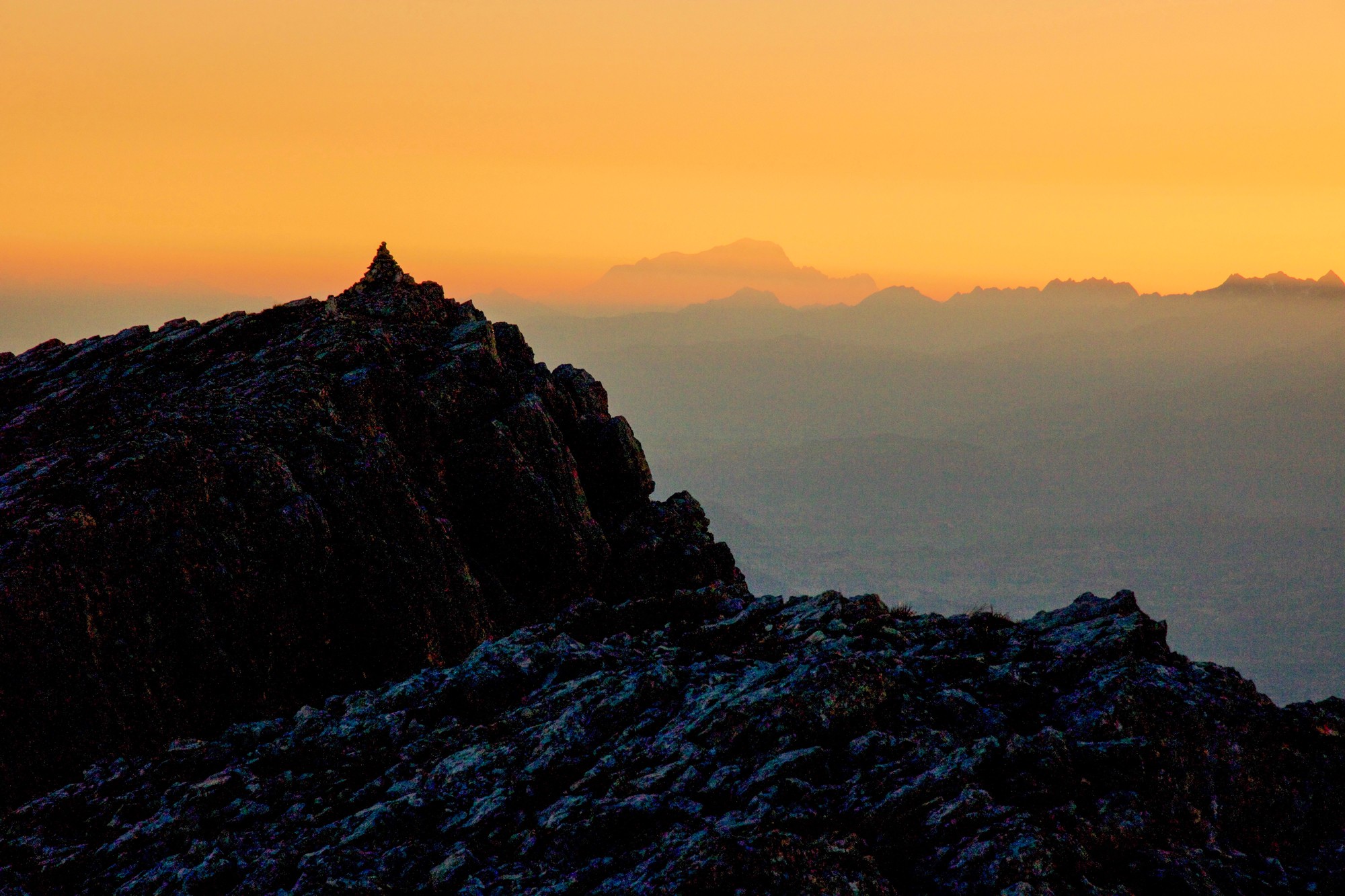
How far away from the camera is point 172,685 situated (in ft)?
80.1

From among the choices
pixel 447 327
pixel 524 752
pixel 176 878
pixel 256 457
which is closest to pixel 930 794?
pixel 524 752

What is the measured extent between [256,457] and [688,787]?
19.0 metres

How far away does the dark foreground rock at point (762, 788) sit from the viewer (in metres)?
15.6

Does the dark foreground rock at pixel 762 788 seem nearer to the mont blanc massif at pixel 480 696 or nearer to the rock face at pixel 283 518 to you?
the mont blanc massif at pixel 480 696

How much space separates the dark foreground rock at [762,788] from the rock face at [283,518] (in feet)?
8.47

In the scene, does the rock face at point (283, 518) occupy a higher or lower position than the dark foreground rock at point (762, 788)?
higher

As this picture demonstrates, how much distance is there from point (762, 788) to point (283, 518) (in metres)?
18.5

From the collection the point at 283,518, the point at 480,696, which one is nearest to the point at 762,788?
the point at 480,696

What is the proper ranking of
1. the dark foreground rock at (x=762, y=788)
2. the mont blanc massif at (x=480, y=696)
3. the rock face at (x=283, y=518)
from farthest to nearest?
the rock face at (x=283, y=518) < the mont blanc massif at (x=480, y=696) < the dark foreground rock at (x=762, y=788)

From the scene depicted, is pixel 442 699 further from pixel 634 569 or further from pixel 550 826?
pixel 634 569

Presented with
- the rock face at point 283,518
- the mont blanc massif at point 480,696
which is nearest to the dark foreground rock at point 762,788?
the mont blanc massif at point 480,696

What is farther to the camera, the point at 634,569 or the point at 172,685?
the point at 634,569

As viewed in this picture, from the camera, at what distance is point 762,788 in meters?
17.6

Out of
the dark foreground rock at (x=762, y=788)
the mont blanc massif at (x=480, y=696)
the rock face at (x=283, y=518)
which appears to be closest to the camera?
the dark foreground rock at (x=762, y=788)
